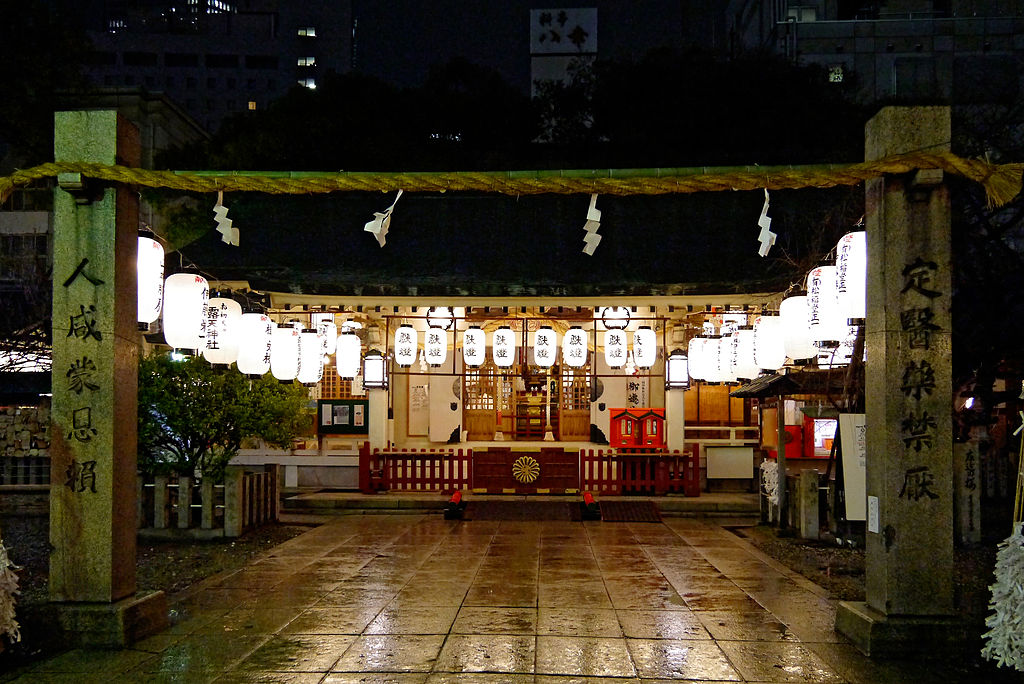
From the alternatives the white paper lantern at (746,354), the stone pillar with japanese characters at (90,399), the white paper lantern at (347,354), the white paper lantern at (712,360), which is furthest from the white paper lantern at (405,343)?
the stone pillar with japanese characters at (90,399)

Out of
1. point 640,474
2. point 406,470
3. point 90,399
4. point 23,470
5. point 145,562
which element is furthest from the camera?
point 23,470

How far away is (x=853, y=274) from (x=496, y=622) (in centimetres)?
528

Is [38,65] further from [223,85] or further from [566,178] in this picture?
[223,85]

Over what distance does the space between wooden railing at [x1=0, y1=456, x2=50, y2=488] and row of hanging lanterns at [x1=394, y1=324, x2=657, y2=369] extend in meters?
10.5

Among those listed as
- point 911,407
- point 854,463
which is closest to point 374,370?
point 854,463

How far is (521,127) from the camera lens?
34312mm

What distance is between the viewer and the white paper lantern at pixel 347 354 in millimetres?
17734

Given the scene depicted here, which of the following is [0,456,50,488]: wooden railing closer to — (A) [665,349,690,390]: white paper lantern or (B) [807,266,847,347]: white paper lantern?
(A) [665,349,690,390]: white paper lantern

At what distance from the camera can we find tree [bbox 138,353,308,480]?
15.0m

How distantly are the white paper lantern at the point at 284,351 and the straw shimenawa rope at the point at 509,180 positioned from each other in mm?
7282

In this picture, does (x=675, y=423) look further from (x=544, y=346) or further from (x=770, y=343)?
(x=770, y=343)

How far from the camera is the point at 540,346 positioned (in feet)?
57.5

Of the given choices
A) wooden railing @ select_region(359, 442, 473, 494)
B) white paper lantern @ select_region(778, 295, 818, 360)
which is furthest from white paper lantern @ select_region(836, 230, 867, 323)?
wooden railing @ select_region(359, 442, 473, 494)

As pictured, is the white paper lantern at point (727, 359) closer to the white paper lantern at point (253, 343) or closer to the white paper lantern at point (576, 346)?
the white paper lantern at point (576, 346)
